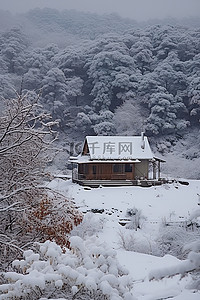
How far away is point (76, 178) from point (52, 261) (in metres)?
22.5

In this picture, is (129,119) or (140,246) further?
(129,119)

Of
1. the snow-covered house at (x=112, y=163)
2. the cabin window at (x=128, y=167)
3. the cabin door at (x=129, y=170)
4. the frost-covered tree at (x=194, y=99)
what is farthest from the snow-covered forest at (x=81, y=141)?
the cabin window at (x=128, y=167)

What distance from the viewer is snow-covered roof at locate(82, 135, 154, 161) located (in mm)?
25672

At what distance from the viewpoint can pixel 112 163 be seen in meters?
25.4

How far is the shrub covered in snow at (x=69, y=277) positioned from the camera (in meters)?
3.75

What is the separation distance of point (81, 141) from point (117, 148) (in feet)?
44.8

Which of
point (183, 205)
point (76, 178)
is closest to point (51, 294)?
point (183, 205)

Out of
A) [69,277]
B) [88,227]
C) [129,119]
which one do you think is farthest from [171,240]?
[129,119]

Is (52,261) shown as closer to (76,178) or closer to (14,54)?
(76,178)

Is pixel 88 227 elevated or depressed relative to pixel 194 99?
depressed

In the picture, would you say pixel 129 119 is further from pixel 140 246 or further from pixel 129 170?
pixel 140 246

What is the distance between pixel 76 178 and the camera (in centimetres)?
2662

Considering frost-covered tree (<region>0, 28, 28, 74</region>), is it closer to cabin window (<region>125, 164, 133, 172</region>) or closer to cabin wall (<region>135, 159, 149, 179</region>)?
cabin window (<region>125, 164, 133, 172</region>)

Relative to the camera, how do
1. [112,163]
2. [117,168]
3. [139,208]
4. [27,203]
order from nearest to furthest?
[27,203], [139,208], [112,163], [117,168]
